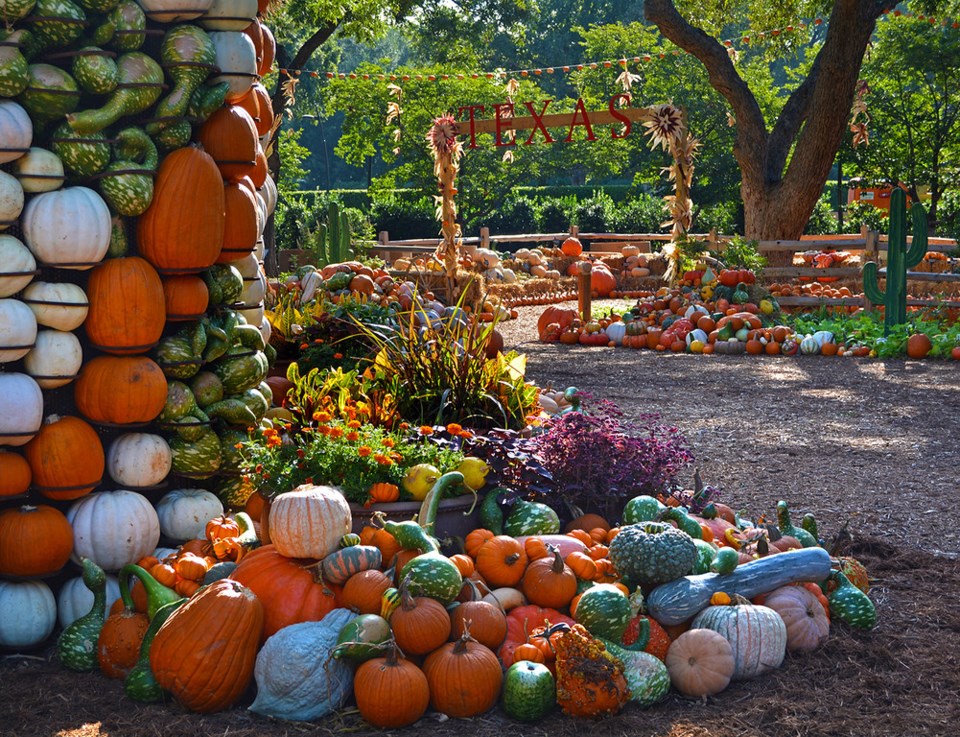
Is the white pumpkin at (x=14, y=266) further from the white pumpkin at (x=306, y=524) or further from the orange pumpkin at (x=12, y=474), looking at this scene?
the white pumpkin at (x=306, y=524)

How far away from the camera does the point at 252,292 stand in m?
5.03

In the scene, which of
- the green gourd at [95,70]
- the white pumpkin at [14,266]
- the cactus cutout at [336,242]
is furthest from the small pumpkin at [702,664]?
the cactus cutout at [336,242]

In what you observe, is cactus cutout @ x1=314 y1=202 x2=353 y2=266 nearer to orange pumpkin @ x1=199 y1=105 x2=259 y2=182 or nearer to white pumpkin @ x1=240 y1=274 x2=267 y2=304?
white pumpkin @ x1=240 y1=274 x2=267 y2=304

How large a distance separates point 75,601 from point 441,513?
1.48 metres

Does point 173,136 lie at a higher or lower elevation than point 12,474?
higher

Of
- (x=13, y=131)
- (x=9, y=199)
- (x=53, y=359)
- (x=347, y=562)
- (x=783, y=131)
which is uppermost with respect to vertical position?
(x=783, y=131)

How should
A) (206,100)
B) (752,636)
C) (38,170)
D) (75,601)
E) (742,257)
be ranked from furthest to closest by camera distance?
1. (742,257)
2. (206,100)
3. (75,601)
4. (38,170)
5. (752,636)

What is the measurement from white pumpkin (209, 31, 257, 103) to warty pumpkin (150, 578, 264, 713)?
2.13 metres

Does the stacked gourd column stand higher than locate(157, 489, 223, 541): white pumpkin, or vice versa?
the stacked gourd column

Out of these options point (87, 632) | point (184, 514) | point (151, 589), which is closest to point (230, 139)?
point (184, 514)

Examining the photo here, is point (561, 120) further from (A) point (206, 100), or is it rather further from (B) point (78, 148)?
(B) point (78, 148)

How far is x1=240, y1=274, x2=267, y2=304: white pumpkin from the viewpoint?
500 centimetres

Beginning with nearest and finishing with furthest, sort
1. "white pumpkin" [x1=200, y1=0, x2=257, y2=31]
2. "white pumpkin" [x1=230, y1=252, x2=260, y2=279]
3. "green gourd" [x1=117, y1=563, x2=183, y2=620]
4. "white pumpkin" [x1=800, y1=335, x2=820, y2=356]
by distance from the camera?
"green gourd" [x1=117, y1=563, x2=183, y2=620], "white pumpkin" [x1=200, y1=0, x2=257, y2=31], "white pumpkin" [x1=230, y1=252, x2=260, y2=279], "white pumpkin" [x1=800, y1=335, x2=820, y2=356]

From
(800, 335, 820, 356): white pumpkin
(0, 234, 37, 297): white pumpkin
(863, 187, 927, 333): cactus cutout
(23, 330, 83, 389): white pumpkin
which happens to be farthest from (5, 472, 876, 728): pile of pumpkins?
(863, 187, 927, 333): cactus cutout
